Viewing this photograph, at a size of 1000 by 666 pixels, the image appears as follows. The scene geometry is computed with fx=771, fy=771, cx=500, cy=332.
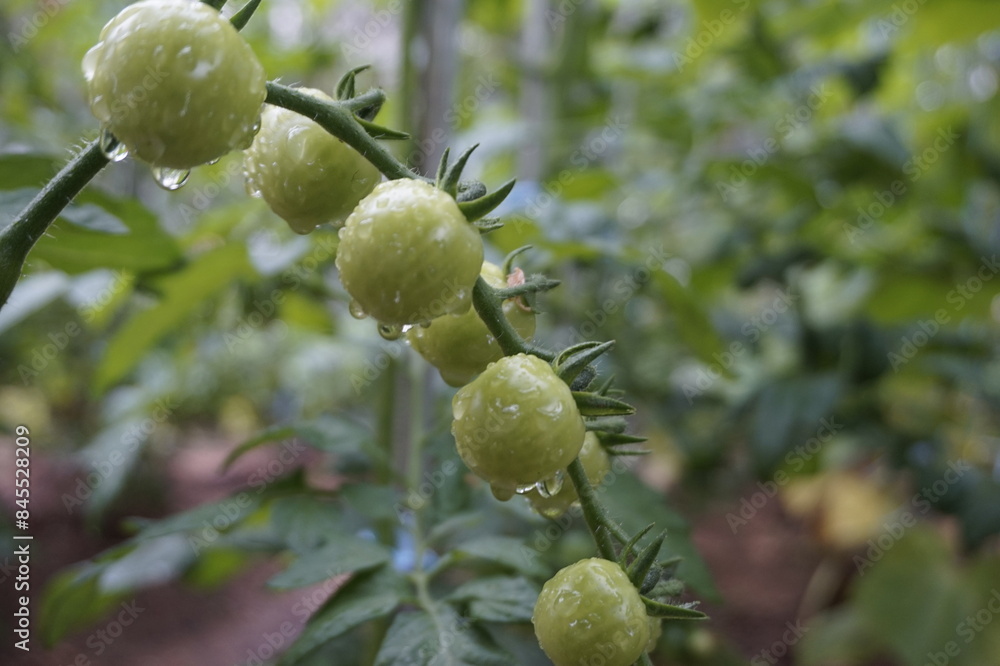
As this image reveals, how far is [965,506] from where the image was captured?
0.83 m

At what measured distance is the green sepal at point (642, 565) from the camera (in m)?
0.25

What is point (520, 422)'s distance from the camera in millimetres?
233

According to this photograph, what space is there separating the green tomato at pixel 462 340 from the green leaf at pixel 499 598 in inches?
4.9

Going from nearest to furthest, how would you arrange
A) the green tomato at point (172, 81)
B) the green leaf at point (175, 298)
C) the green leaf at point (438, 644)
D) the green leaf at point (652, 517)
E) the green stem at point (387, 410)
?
the green tomato at point (172, 81) < the green leaf at point (438, 644) < the green leaf at point (652, 517) < the green leaf at point (175, 298) < the green stem at point (387, 410)

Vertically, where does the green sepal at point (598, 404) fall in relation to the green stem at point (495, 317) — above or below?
below

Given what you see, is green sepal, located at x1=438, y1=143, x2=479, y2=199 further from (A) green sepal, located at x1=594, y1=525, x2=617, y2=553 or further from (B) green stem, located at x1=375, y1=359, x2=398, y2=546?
(B) green stem, located at x1=375, y1=359, x2=398, y2=546

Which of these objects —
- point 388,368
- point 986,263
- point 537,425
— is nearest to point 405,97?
point 388,368

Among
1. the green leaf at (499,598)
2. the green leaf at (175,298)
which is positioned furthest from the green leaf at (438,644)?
the green leaf at (175,298)

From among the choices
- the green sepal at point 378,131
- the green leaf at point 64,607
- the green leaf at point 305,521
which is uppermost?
the green sepal at point 378,131

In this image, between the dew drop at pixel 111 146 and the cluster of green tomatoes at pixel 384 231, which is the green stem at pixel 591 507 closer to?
the cluster of green tomatoes at pixel 384 231

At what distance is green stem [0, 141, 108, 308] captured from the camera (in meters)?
0.22

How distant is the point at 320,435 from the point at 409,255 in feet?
0.97

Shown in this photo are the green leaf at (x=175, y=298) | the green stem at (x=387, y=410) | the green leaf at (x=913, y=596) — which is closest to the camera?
the green leaf at (x=175, y=298)

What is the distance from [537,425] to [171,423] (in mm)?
1824
